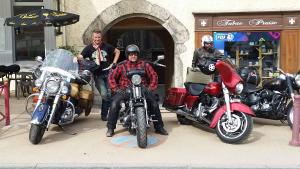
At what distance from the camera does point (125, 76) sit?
759cm

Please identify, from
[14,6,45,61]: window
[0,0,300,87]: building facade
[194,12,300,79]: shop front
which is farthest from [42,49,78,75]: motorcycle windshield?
[14,6,45,61]: window

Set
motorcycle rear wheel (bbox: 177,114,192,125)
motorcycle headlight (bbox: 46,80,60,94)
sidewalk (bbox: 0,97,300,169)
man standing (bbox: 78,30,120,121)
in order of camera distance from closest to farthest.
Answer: sidewalk (bbox: 0,97,300,169) < motorcycle headlight (bbox: 46,80,60,94) < motorcycle rear wheel (bbox: 177,114,192,125) < man standing (bbox: 78,30,120,121)

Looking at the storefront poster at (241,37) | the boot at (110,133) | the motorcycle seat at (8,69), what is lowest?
the boot at (110,133)

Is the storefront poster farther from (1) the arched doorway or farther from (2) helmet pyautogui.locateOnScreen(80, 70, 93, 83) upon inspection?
(2) helmet pyautogui.locateOnScreen(80, 70, 93, 83)

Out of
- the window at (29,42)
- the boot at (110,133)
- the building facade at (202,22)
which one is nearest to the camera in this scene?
the boot at (110,133)

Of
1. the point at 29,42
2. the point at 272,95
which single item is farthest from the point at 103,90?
the point at 29,42

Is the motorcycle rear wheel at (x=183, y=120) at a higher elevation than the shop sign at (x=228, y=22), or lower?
lower

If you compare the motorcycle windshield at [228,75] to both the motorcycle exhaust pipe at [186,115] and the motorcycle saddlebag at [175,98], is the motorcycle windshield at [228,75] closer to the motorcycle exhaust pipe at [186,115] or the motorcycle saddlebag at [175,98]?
the motorcycle exhaust pipe at [186,115]

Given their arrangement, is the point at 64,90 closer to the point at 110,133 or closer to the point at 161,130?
the point at 110,133

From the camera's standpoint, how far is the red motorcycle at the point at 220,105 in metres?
6.95

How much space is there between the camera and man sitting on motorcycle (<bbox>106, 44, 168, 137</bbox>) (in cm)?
744

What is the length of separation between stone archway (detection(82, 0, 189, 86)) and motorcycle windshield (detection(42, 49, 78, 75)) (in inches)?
130

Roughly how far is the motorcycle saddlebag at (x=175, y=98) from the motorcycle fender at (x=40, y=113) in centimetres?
229

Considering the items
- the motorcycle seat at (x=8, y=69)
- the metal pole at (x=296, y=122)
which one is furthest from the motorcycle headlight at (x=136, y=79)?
the motorcycle seat at (x=8, y=69)
